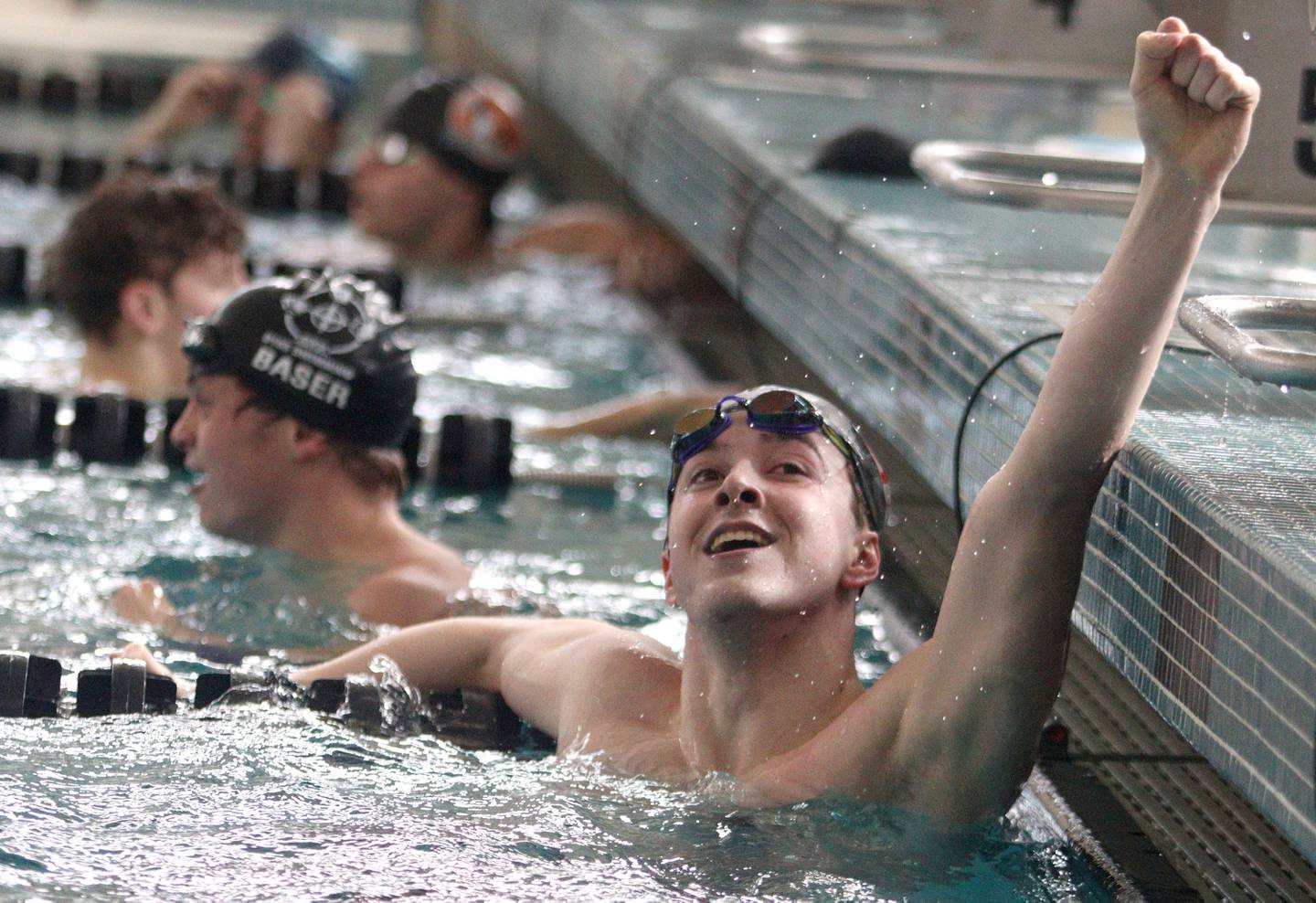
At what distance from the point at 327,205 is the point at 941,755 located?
5.64m

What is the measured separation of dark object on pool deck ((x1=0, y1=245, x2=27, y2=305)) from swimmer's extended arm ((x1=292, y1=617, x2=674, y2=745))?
3.17m

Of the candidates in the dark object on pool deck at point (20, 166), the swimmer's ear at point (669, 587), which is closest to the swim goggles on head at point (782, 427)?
the swimmer's ear at point (669, 587)

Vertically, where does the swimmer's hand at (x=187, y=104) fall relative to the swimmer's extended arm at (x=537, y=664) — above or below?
above

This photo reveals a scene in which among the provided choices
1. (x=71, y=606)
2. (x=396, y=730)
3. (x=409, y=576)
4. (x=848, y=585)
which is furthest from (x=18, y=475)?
(x=848, y=585)

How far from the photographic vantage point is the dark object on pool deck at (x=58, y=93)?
31.1ft

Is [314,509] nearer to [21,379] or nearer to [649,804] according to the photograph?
[649,804]

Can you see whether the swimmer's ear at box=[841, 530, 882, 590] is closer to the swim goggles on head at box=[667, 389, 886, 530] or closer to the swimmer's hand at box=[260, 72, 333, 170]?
the swim goggles on head at box=[667, 389, 886, 530]

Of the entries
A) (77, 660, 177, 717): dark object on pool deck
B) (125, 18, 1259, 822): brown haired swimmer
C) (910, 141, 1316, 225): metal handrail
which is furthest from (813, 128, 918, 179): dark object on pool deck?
(77, 660, 177, 717): dark object on pool deck

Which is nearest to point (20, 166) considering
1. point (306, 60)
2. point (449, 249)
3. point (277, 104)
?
point (277, 104)

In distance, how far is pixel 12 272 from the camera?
5676 mm

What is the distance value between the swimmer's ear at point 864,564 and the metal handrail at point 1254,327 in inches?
18.4

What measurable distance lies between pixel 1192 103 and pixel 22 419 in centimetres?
290

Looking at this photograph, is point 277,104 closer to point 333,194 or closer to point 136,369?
point 333,194

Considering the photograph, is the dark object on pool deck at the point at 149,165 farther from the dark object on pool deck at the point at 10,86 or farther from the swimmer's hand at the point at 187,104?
the dark object on pool deck at the point at 10,86
